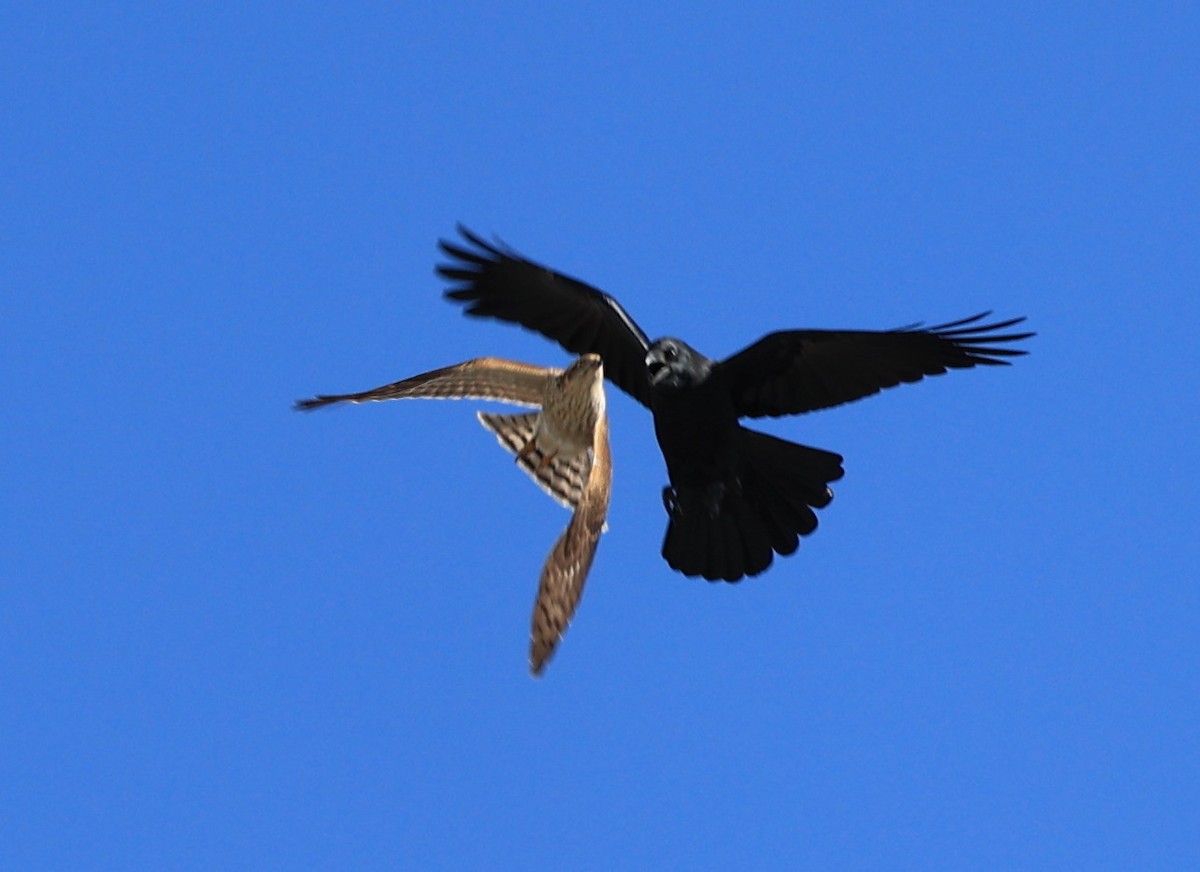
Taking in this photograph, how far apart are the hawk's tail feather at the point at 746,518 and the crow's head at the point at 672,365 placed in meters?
0.83

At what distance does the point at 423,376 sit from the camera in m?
10.8

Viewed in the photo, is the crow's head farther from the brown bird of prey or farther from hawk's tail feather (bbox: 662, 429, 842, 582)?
hawk's tail feather (bbox: 662, 429, 842, 582)

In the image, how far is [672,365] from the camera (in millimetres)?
10625

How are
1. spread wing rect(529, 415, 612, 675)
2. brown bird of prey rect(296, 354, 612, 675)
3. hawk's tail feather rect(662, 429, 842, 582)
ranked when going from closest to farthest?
spread wing rect(529, 415, 612, 675), brown bird of prey rect(296, 354, 612, 675), hawk's tail feather rect(662, 429, 842, 582)

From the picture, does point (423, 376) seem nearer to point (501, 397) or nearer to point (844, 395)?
point (501, 397)

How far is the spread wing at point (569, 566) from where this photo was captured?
827 cm

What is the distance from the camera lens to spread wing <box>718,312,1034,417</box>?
10.9 m

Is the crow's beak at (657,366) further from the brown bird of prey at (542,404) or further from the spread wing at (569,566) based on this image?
the spread wing at (569,566)

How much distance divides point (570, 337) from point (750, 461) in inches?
58.5

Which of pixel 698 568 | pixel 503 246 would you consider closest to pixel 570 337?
pixel 503 246

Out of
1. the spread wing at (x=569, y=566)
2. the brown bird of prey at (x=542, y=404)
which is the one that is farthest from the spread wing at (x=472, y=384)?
the spread wing at (x=569, y=566)

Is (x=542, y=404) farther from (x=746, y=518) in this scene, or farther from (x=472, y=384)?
(x=746, y=518)

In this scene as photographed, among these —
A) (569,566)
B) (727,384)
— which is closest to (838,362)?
(727,384)

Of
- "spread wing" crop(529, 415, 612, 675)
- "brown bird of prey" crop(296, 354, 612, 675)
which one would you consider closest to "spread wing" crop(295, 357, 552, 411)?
"brown bird of prey" crop(296, 354, 612, 675)
